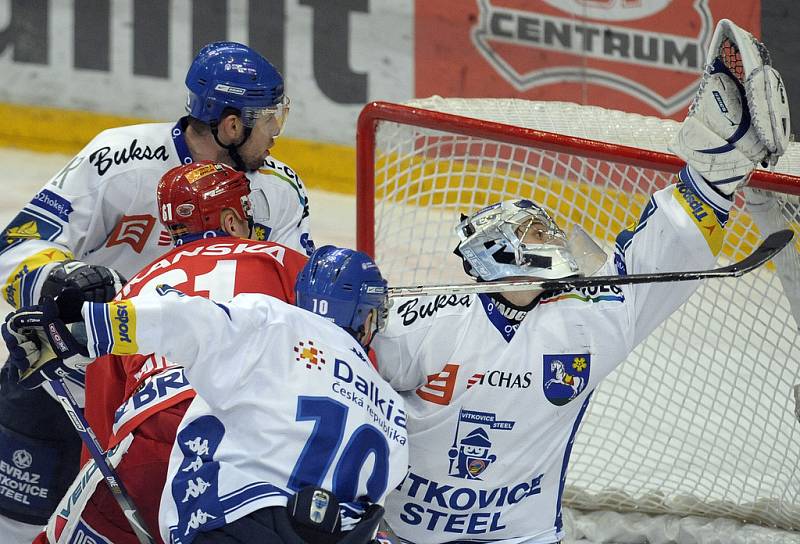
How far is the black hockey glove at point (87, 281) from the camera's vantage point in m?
2.78

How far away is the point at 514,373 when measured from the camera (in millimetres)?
2727

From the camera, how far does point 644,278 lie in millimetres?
2729

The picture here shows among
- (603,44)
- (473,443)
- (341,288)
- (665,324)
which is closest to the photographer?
(341,288)

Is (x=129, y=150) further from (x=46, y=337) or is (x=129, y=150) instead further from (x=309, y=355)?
(x=309, y=355)

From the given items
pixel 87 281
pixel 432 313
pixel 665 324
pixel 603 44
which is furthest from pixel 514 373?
pixel 603 44

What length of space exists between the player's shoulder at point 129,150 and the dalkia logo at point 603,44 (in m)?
2.92

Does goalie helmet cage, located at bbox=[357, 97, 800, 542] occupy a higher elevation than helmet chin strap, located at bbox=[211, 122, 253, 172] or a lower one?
lower

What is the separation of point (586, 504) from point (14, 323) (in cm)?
193

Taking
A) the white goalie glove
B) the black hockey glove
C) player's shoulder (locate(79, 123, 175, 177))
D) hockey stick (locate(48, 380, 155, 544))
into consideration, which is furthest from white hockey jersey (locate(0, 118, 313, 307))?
the white goalie glove

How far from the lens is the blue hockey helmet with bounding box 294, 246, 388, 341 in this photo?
2.41 m

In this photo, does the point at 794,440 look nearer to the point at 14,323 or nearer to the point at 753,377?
the point at 753,377

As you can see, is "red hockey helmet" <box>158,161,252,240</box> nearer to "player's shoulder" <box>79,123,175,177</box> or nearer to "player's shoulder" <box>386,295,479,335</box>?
"player's shoulder" <box>79,123,175,177</box>

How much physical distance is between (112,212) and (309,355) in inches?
41.1

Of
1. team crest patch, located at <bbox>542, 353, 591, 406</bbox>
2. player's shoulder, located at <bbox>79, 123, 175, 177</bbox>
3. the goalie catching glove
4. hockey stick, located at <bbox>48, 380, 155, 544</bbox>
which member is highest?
player's shoulder, located at <bbox>79, 123, 175, 177</bbox>
